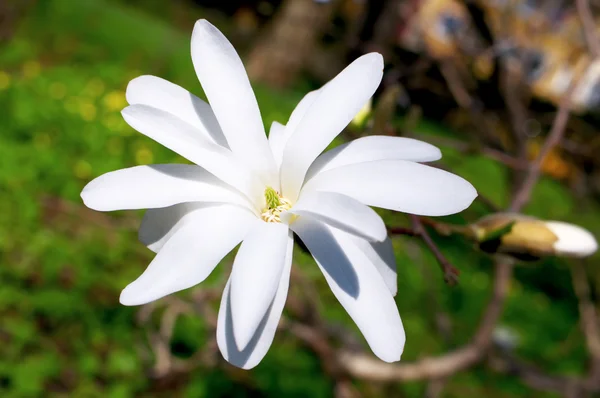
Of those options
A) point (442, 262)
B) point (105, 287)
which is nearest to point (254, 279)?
point (442, 262)

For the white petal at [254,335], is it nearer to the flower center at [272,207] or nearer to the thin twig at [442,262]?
the flower center at [272,207]

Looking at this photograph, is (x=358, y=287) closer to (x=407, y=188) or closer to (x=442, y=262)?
(x=407, y=188)

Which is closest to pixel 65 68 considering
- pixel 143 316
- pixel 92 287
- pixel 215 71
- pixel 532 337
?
pixel 92 287

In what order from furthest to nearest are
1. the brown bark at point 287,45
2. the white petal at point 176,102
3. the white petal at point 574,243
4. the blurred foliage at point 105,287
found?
1. the brown bark at point 287,45
2. the blurred foliage at point 105,287
3. the white petal at point 574,243
4. the white petal at point 176,102

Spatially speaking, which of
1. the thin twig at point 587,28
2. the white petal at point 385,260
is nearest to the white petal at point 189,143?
the white petal at point 385,260

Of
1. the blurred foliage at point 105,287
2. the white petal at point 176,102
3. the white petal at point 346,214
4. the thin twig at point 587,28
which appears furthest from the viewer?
the blurred foliage at point 105,287

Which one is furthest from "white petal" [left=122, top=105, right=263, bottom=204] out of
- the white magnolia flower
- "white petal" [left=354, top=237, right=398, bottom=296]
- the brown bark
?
the brown bark

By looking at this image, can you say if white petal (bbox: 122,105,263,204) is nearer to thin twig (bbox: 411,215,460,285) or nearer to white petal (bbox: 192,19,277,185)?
white petal (bbox: 192,19,277,185)
